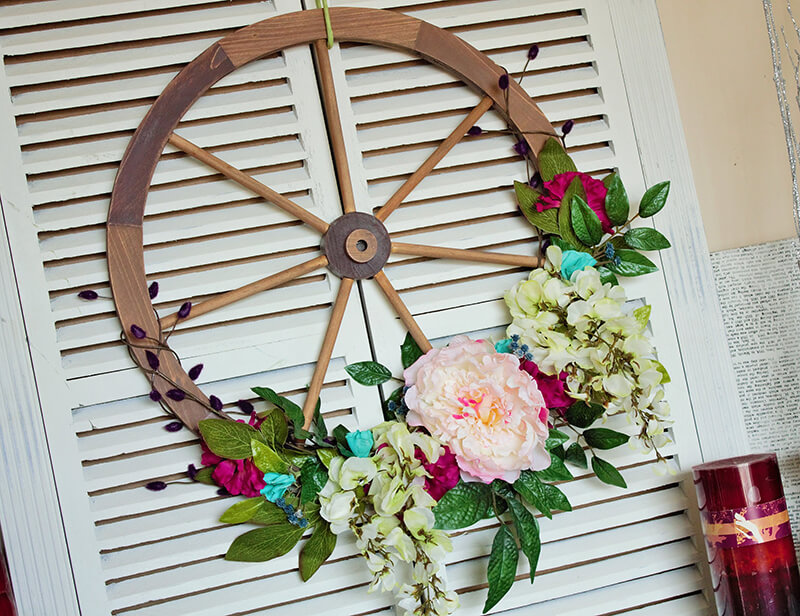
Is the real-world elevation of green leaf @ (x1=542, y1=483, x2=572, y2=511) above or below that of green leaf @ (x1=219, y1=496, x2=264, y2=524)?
below

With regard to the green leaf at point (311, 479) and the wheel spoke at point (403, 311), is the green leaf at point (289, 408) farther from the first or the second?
the wheel spoke at point (403, 311)

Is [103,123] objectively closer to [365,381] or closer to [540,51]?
[365,381]

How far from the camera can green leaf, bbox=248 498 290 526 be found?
1068mm

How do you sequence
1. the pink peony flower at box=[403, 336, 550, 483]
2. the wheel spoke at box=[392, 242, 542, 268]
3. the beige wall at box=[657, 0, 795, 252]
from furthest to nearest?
1. the beige wall at box=[657, 0, 795, 252]
2. the wheel spoke at box=[392, 242, 542, 268]
3. the pink peony flower at box=[403, 336, 550, 483]

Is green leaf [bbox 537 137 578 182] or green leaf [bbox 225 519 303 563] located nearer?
green leaf [bbox 225 519 303 563]

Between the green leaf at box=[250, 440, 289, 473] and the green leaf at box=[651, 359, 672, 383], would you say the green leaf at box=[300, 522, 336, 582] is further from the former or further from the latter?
the green leaf at box=[651, 359, 672, 383]

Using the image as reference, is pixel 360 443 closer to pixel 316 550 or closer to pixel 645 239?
pixel 316 550

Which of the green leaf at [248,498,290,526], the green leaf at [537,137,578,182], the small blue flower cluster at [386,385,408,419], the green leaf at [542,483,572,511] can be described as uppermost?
the green leaf at [537,137,578,182]

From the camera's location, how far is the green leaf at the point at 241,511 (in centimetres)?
106

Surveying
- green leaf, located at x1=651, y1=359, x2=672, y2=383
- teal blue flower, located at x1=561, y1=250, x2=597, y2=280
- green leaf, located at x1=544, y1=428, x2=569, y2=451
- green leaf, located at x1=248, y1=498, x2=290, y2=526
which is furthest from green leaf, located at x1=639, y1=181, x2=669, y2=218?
green leaf, located at x1=248, y1=498, x2=290, y2=526

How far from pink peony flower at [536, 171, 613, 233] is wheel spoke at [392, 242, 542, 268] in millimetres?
80

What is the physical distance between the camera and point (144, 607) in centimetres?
108

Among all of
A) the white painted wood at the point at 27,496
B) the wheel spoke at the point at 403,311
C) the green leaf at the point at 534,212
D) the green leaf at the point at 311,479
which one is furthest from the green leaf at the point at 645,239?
the white painted wood at the point at 27,496

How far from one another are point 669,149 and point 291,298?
0.63 meters
